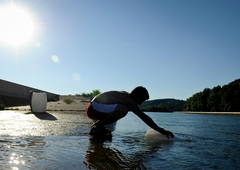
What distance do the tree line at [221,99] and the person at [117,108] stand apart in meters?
34.6

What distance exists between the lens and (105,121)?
2.88 metres

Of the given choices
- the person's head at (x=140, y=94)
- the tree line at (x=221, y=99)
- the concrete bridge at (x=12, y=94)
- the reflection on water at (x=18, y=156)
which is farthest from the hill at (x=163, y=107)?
the reflection on water at (x=18, y=156)

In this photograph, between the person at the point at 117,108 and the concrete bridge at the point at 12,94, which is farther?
the concrete bridge at the point at 12,94

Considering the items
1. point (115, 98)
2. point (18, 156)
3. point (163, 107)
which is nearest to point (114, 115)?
point (115, 98)

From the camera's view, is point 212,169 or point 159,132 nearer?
point 212,169

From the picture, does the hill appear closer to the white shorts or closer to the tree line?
the tree line

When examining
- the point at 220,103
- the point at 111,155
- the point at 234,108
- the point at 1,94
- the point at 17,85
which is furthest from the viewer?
the point at 220,103

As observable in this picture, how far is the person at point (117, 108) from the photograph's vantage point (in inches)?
112

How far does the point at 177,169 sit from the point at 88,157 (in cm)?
75

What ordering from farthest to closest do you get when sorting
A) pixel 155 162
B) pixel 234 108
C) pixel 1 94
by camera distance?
pixel 234 108 < pixel 1 94 < pixel 155 162

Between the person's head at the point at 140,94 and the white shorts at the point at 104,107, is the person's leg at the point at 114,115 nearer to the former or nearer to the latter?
the white shorts at the point at 104,107

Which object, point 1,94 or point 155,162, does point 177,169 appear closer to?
point 155,162

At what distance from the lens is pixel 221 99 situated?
121 ft

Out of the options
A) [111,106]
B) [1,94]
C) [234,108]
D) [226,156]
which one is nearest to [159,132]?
[111,106]
